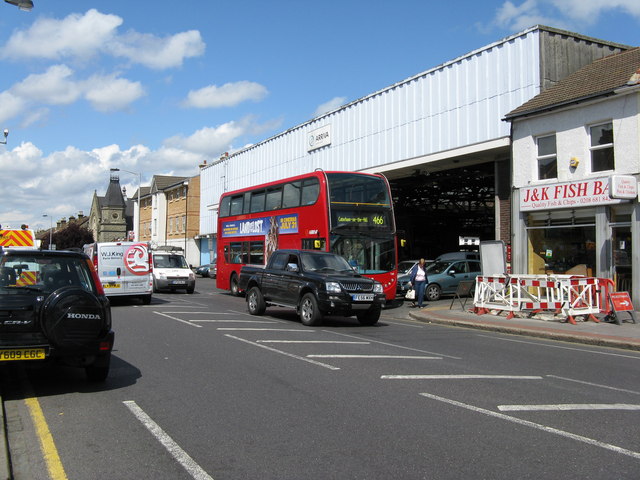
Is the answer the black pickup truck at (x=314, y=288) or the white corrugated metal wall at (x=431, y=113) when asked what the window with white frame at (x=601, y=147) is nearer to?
the white corrugated metal wall at (x=431, y=113)

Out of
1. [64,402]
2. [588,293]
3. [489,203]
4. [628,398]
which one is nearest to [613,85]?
[588,293]

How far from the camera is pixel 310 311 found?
43.9ft

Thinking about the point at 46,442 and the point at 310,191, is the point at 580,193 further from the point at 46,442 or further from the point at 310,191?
the point at 46,442

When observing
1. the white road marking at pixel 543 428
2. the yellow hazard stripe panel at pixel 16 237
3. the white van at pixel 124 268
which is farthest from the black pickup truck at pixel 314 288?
the yellow hazard stripe panel at pixel 16 237

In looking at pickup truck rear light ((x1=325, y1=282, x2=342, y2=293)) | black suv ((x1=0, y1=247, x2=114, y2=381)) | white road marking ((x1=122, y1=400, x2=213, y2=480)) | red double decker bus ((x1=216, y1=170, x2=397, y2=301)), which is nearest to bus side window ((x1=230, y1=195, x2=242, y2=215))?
red double decker bus ((x1=216, y1=170, x2=397, y2=301))

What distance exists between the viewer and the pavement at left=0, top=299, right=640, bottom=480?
1158 cm

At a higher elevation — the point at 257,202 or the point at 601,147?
the point at 601,147

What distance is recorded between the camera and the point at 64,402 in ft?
20.2

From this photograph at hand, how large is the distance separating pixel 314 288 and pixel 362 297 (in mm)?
1149

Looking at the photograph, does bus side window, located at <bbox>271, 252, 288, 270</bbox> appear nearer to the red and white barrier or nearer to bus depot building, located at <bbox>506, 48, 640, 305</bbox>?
the red and white barrier

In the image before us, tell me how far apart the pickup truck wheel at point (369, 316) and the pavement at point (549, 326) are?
2.16m

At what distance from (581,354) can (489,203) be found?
30000 millimetres

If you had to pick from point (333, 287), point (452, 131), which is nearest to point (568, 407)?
point (333, 287)

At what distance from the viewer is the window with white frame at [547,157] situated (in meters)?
17.8
